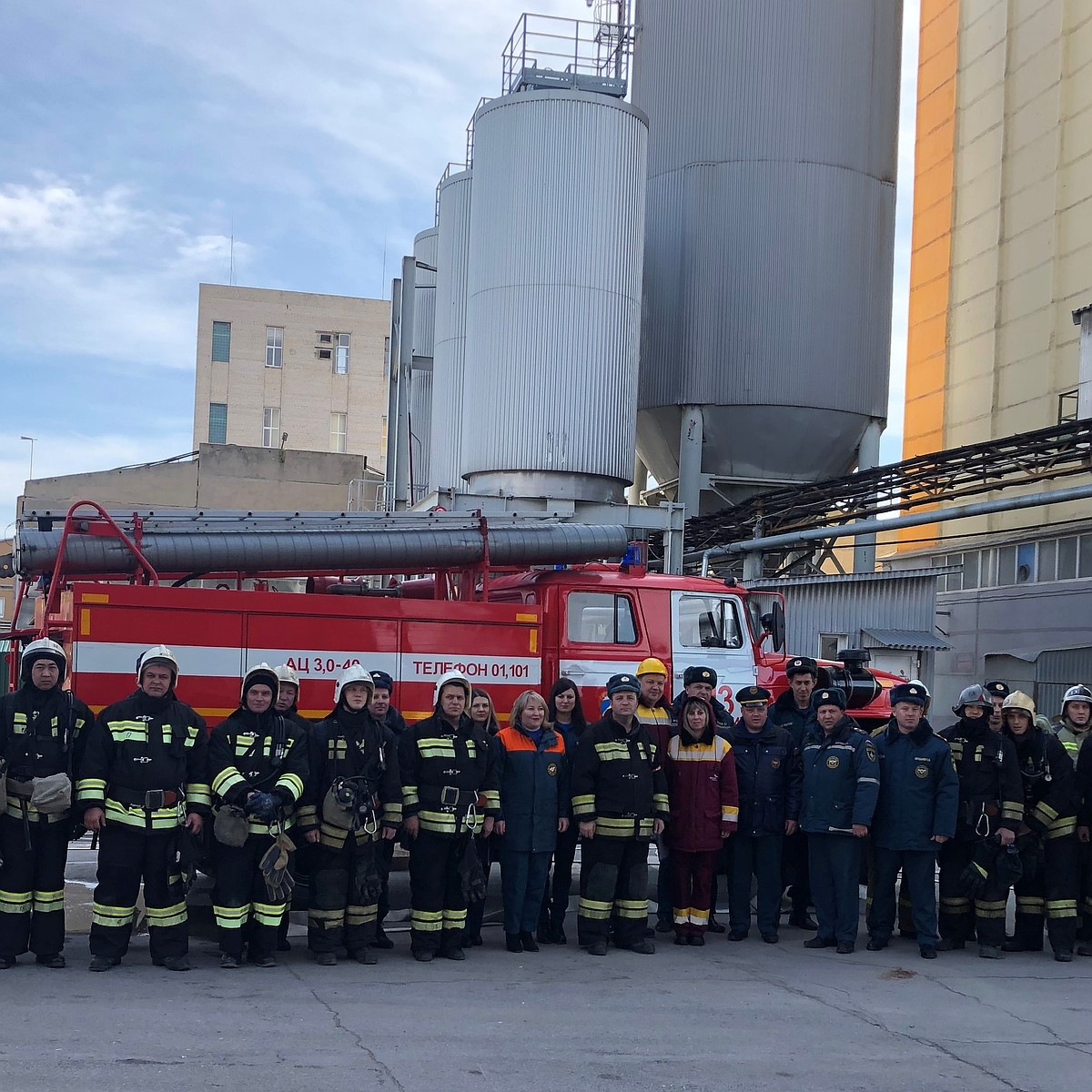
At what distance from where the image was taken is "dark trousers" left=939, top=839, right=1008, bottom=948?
30.2 ft

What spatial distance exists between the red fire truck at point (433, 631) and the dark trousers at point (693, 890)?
2.03m

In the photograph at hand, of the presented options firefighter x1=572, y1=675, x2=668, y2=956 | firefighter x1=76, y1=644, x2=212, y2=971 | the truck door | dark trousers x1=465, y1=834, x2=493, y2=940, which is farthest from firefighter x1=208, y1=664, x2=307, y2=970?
the truck door

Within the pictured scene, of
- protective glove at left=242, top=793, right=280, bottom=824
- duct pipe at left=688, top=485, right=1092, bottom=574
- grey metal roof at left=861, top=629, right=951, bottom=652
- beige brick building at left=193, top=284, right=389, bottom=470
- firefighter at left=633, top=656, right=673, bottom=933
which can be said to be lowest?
protective glove at left=242, top=793, right=280, bottom=824

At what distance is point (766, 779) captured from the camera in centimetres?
948

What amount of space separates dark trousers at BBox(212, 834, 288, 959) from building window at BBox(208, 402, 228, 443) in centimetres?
5714

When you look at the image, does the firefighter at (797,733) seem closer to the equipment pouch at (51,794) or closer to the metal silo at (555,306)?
the equipment pouch at (51,794)

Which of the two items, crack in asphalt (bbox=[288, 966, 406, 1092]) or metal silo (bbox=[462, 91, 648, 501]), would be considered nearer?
crack in asphalt (bbox=[288, 966, 406, 1092])

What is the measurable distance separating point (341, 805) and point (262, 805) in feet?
1.74

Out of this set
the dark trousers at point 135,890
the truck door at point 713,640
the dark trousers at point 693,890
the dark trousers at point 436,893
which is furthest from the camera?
the truck door at point 713,640

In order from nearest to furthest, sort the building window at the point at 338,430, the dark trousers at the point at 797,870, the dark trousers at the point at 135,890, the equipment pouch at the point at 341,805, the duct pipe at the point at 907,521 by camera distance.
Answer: the dark trousers at the point at 135,890 < the equipment pouch at the point at 341,805 < the dark trousers at the point at 797,870 < the duct pipe at the point at 907,521 < the building window at the point at 338,430

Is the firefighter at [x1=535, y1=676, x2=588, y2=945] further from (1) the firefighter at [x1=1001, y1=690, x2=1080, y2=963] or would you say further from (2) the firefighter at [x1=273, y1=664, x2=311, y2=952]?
(1) the firefighter at [x1=1001, y1=690, x2=1080, y2=963]

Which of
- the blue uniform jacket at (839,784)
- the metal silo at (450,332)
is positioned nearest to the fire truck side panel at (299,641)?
the blue uniform jacket at (839,784)

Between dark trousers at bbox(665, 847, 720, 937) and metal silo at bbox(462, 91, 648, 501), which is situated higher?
metal silo at bbox(462, 91, 648, 501)

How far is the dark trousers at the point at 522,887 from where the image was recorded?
8.83 meters
